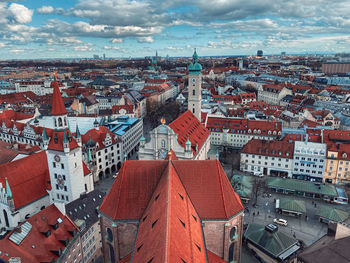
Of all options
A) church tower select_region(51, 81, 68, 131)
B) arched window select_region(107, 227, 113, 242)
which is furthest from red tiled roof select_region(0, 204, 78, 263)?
church tower select_region(51, 81, 68, 131)

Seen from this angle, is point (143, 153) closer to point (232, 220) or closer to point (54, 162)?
point (54, 162)

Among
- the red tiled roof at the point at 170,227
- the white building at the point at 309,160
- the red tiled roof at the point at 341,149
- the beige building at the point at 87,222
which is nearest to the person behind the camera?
the red tiled roof at the point at 170,227

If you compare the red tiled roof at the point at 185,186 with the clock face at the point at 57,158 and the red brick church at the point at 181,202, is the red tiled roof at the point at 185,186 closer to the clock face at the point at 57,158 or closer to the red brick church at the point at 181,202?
the red brick church at the point at 181,202

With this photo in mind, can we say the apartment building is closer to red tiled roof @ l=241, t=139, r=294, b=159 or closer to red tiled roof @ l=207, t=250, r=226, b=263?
red tiled roof @ l=241, t=139, r=294, b=159

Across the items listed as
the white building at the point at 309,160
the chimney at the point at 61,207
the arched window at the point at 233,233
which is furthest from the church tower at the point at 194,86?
→ the chimney at the point at 61,207

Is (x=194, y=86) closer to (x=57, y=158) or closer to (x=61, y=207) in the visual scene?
(x=57, y=158)

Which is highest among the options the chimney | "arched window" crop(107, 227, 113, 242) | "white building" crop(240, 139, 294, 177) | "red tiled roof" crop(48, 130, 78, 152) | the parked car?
"red tiled roof" crop(48, 130, 78, 152)
